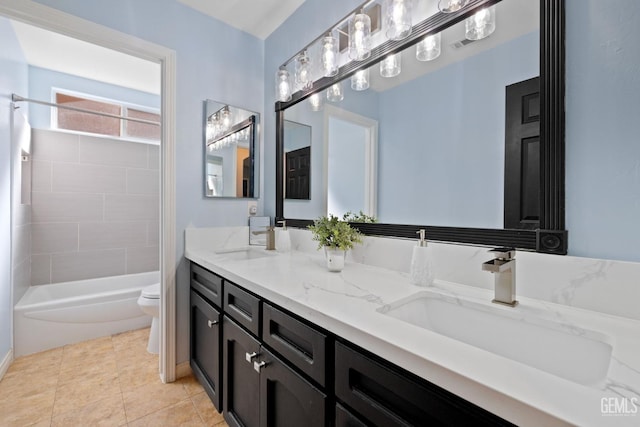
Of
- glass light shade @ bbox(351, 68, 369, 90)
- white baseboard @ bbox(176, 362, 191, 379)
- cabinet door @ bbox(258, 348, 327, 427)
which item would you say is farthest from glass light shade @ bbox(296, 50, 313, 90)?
white baseboard @ bbox(176, 362, 191, 379)

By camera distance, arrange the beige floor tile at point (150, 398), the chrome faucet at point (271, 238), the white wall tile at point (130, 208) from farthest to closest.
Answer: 1. the white wall tile at point (130, 208)
2. the chrome faucet at point (271, 238)
3. the beige floor tile at point (150, 398)

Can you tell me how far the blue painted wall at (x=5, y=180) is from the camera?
5.97ft

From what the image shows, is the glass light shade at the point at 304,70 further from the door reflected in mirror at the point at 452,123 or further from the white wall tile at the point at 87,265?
the white wall tile at the point at 87,265

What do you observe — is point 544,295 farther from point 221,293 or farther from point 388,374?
point 221,293

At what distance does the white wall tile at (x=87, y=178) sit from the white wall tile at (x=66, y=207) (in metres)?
0.07

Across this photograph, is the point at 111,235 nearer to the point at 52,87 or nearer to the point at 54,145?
the point at 54,145

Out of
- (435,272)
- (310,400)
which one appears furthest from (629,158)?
(310,400)

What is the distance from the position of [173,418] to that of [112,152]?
8.82 feet

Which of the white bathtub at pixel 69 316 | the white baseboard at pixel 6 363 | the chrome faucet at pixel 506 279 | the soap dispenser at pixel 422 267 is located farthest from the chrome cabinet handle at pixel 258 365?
the white bathtub at pixel 69 316

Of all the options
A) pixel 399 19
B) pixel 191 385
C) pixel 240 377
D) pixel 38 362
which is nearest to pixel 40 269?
pixel 38 362

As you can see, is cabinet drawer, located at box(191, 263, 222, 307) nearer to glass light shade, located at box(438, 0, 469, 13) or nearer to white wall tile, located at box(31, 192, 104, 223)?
glass light shade, located at box(438, 0, 469, 13)

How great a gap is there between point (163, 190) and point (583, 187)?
197cm

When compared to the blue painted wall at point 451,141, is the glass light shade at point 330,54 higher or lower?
higher

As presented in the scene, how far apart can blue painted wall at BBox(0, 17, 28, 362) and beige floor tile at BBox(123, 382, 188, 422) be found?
3.23 ft
